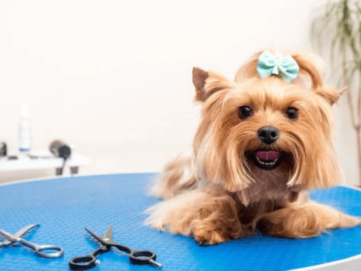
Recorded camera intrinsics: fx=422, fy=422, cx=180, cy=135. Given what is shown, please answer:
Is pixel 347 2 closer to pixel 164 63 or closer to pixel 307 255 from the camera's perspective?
pixel 164 63

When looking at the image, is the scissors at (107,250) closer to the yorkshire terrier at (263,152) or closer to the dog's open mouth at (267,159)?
the yorkshire terrier at (263,152)

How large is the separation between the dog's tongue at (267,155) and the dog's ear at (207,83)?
176mm

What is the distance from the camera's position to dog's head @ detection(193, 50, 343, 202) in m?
0.88

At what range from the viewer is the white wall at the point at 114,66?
2234 millimetres

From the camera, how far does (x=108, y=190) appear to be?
158cm

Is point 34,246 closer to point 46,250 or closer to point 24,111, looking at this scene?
point 46,250

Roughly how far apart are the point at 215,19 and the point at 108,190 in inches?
61.4

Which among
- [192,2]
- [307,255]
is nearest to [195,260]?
[307,255]

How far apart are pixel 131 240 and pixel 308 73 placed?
58cm

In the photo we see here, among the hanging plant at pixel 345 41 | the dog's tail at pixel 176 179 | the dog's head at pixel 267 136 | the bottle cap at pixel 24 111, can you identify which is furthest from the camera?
the hanging plant at pixel 345 41

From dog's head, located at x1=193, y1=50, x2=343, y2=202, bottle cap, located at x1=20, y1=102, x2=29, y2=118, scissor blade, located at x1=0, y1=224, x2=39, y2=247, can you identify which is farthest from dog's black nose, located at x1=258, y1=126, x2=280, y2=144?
bottle cap, located at x1=20, y1=102, x2=29, y2=118

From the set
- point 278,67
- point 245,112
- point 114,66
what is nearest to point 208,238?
point 245,112

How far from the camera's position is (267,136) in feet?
2.81

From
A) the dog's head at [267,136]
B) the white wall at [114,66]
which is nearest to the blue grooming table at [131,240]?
the dog's head at [267,136]
